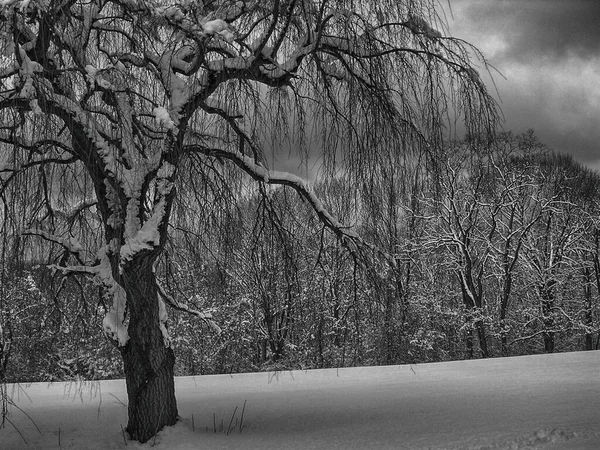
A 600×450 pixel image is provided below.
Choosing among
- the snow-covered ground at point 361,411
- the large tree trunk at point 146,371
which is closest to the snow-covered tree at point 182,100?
the large tree trunk at point 146,371

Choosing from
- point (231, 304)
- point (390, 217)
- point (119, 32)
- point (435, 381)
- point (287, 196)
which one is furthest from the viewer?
point (231, 304)

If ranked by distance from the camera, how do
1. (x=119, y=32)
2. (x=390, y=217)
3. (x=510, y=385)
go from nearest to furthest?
(x=390, y=217) < (x=119, y=32) < (x=510, y=385)

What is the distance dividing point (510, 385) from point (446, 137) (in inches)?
212

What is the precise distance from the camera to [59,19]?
3682 millimetres

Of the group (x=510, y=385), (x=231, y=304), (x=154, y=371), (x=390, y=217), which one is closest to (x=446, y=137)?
(x=390, y=217)

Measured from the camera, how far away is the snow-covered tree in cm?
384

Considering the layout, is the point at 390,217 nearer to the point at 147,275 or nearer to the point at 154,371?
the point at 147,275

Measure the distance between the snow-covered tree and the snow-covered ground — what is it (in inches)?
41.6

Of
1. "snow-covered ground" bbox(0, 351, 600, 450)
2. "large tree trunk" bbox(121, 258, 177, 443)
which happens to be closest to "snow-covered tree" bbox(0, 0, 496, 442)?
"large tree trunk" bbox(121, 258, 177, 443)

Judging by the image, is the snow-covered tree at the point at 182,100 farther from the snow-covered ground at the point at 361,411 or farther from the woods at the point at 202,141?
the snow-covered ground at the point at 361,411

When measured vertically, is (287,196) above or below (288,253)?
above

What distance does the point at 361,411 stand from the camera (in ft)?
20.6

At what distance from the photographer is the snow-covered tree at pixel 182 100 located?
3836mm

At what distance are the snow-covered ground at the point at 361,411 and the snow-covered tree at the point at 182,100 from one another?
3.47ft
